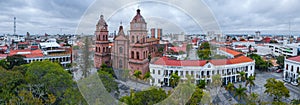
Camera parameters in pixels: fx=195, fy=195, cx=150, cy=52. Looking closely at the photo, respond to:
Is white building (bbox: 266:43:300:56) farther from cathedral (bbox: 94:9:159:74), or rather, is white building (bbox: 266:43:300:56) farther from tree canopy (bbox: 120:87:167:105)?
tree canopy (bbox: 120:87:167:105)

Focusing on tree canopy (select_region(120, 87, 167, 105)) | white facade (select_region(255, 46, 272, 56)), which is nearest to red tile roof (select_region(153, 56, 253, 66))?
tree canopy (select_region(120, 87, 167, 105))

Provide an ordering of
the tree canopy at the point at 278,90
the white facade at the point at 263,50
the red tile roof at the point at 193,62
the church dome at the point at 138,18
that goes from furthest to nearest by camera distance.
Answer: the white facade at the point at 263,50 < the tree canopy at the point at 278,90 < the red tile roof at the point at 193,62 < the church dome at the point at 138,18

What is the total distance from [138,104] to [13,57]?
9285mm

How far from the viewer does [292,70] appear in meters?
10.7

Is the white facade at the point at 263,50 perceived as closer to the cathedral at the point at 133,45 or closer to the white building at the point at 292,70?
the white building at the point at 292,70

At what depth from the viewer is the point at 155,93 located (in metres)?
4.46

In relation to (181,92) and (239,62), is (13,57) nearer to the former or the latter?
(181,92)

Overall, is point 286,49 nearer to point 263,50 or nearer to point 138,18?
point 263,50

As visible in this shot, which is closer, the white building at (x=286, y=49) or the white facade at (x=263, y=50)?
the white building at (x=286, y=49)

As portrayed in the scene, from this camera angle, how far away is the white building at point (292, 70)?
1034 cm

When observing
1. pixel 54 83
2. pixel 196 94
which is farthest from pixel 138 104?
pixel 54 83

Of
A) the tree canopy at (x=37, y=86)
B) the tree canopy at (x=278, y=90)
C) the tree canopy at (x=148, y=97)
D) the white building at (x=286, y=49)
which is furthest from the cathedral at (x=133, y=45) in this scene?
the white building at (x=286, y=49)

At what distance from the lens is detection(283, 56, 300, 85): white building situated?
33.9 ft

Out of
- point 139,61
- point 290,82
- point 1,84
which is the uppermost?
point 139,61
